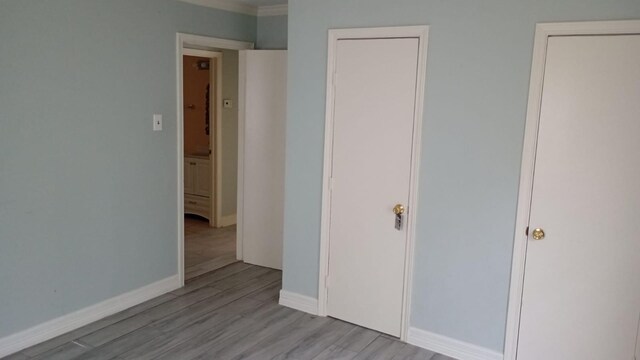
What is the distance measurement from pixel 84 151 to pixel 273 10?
228cm

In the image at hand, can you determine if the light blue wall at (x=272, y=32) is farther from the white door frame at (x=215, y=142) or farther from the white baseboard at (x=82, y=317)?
the white baseboard at (x=82, y=317)

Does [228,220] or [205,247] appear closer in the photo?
[205,247]

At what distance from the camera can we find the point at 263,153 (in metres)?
4.79

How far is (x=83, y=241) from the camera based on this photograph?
3529 mm

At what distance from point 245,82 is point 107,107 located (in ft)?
4.83

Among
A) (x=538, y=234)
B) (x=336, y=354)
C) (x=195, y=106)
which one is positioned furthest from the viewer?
(x=195, y=106)

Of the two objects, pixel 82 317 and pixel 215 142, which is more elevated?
pixel 215 142

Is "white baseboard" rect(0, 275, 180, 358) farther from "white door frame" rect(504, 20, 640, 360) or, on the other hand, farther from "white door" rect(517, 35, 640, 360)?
"white door" rect(517, 35, 640, 360)

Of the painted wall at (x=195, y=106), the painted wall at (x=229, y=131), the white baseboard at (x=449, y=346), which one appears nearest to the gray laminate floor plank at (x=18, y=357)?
the white baseboard at (x=449, y=346)

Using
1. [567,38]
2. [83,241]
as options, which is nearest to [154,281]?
[83,241]

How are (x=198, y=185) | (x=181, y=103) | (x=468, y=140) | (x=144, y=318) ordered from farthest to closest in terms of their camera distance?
(x=198, y=185), (x=181, y=103), (x=144, y=318), (x=468, y=140)

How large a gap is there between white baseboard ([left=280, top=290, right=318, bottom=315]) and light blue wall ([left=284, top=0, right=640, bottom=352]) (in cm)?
83

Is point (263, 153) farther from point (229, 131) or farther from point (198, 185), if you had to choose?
point (198, 185)

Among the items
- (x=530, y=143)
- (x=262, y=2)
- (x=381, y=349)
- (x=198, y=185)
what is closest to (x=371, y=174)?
(x=530, y=143)
